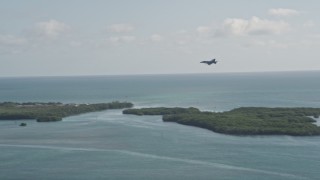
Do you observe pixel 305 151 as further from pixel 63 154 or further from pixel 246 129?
pixel 63 154

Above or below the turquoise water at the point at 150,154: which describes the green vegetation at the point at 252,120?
above

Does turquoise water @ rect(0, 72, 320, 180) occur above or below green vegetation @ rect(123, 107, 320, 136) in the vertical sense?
below

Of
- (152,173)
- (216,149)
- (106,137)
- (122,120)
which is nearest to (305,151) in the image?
(216,149)

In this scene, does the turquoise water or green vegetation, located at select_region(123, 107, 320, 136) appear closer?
the turquoise water

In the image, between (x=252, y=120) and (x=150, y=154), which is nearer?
(x=150, y=154)

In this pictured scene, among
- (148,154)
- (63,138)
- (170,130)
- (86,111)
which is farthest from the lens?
(86,111)

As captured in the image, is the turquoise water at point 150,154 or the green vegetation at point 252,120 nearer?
the turquoise water at point 150,154

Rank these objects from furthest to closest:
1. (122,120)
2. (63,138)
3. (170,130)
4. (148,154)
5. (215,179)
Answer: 1. (122,120)
2. (170,130)
3. (63,138)
4. (148,154)
5. (215,179)

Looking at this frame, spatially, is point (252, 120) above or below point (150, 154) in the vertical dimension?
above
